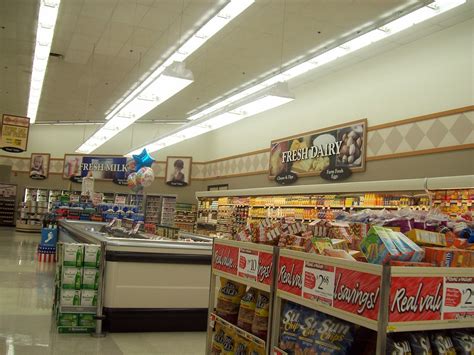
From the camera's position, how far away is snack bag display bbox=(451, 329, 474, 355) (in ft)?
5.80

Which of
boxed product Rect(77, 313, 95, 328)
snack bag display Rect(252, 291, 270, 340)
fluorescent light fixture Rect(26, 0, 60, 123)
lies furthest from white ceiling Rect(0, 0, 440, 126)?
snack bag display Rect(252, 291, 270, 340)

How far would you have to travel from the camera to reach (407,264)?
5.45 feet

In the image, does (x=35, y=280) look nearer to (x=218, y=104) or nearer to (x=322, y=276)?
(x=322, y=276)

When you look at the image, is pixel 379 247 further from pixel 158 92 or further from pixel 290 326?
pixel 158 92

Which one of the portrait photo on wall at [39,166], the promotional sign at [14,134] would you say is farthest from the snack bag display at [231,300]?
the portrait photo on wall at [39,166]

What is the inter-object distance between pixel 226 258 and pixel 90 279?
2.80 metres

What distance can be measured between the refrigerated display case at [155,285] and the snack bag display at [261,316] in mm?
2964

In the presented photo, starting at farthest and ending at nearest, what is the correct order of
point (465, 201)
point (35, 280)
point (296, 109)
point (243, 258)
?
point (296, 109) → point (35, 280) → point (465, 201) → point (243, 258)

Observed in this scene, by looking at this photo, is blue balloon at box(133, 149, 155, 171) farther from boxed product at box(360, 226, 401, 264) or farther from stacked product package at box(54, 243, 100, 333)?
boxed product at box(360, 226, 401, 264)

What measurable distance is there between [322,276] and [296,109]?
35.5 feet

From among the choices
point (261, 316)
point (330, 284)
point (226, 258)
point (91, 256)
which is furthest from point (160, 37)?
point (330, 284)

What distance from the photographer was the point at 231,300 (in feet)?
8.45

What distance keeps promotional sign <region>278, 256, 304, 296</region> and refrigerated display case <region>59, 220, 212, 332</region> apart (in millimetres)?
3192

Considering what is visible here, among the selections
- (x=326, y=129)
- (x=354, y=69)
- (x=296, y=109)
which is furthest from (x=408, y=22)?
(x=296, y=109)
